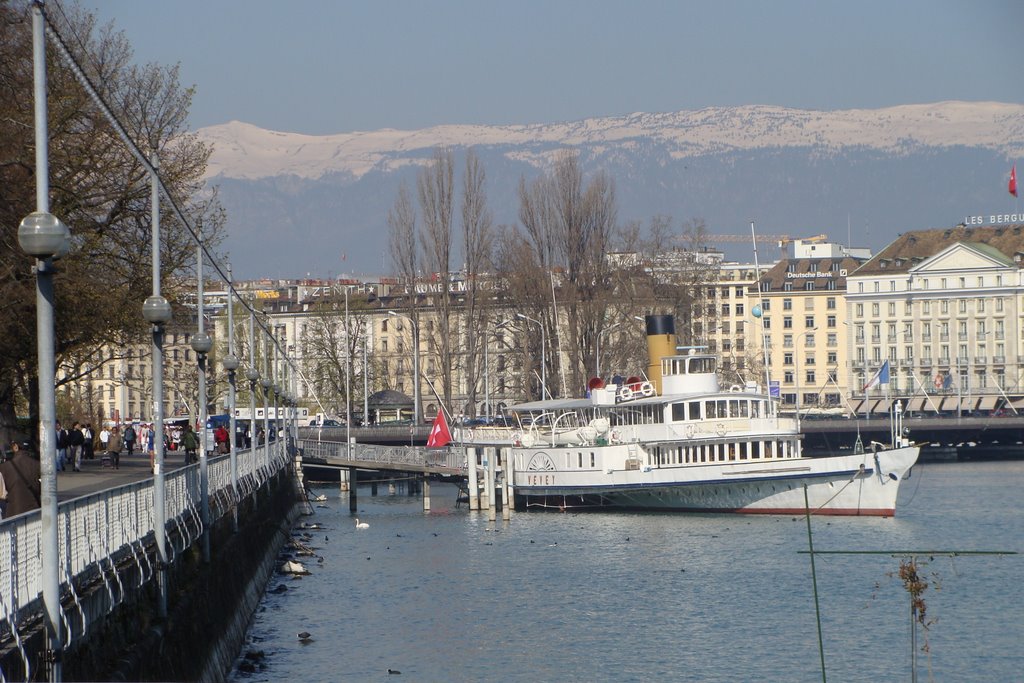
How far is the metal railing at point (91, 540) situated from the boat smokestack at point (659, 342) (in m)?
42.0

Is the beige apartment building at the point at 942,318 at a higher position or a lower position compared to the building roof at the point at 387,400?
higher

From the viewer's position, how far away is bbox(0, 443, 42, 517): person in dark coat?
804 inches

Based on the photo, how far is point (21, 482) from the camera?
20.4m

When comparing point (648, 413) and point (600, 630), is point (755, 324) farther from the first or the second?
point (600, 630)

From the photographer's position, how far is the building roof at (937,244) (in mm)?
156800

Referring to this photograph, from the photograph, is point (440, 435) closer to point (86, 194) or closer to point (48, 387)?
point (86, 194)

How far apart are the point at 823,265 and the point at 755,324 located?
10988mm

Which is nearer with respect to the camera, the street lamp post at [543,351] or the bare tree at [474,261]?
the street lamp post at [543,351]

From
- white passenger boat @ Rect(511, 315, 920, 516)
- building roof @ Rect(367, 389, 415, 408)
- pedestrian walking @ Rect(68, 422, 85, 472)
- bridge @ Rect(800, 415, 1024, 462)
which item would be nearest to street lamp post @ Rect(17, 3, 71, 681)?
pedestrian walking @ Rect(68, 422, 85, 472)

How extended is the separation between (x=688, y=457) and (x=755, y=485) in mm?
3118

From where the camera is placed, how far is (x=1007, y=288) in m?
153

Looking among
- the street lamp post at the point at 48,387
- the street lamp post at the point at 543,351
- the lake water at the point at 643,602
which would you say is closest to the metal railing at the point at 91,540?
the street lamp post at the point at 48,387

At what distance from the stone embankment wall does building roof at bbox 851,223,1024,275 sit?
130m

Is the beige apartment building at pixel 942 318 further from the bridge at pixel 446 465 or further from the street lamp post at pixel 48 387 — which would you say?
the street lamp post at pixel 48 387
